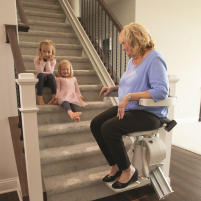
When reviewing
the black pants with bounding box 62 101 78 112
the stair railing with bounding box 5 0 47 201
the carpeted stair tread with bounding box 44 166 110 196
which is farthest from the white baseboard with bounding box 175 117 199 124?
the stair railing with bounding box 5 0 47 201

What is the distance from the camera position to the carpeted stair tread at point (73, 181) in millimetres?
1582

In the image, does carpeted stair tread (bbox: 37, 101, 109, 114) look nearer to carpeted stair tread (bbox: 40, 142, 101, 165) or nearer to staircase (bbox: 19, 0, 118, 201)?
staircase (bbox: 19, 0, 118, 201)

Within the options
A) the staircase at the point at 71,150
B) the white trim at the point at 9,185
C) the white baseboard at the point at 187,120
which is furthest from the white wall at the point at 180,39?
the white trim at the point at 9,185

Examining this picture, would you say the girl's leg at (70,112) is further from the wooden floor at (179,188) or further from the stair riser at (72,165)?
the wooden floor at (179,188)

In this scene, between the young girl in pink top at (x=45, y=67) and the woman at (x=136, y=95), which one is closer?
the woman at (x=136, y=95)

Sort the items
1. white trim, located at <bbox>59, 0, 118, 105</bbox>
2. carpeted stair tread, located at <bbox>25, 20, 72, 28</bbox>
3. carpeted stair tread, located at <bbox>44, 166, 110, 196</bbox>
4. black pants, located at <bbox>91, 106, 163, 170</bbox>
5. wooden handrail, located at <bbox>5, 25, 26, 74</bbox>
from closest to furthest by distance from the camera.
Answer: black pants, located at <bbox>91, 106, 163, 170</bbox> < wooden handrail, located at <bbox>5, 25, 26, 74</bbox> < carpeted stair tread, located at <bbox>44, 166, 110, 196</bbox> < white trim, located at <bbox>59, 0, 118, 105</bbox> < carpeted stair tread, located at <bbox>25, 20, 72, 28</bbox>

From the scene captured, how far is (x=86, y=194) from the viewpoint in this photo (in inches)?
67.3

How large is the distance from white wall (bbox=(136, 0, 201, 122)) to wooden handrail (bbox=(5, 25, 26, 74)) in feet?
8.58

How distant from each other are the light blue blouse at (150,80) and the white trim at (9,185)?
1439 mm

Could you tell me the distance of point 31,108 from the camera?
133 cm

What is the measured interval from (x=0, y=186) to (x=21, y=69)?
4.24ft

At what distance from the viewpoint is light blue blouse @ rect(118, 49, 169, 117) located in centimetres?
127

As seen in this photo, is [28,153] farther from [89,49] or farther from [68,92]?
[89,49]

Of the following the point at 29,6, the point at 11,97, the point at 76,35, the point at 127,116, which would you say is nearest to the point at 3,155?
the point at 11,97
